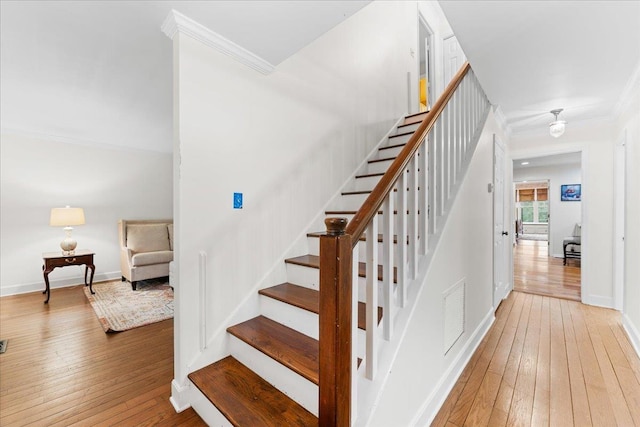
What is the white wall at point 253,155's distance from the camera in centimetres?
160

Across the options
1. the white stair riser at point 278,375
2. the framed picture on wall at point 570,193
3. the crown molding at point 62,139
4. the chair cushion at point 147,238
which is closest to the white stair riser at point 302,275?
the white stair riser at point 278,375

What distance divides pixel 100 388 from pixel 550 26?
146 inches

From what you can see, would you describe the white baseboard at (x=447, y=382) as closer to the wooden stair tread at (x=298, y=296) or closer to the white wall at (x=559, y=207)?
the wooden stair tread at (x=298, y=296)

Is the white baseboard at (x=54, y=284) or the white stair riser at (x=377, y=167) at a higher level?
the white stair riser at (x=377, y=167)

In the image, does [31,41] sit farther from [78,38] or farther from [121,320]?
[121,320]

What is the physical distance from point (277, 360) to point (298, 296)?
47 cm

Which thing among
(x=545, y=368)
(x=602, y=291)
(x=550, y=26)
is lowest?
(x=545, y=368)

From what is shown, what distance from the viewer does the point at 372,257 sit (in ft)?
3.35

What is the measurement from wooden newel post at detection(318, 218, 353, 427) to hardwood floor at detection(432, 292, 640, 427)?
1.06 meters

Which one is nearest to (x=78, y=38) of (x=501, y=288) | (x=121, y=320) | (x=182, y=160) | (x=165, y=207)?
(x=182, y=160)

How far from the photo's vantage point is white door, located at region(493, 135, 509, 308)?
3.05 meters

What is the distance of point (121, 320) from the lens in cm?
287

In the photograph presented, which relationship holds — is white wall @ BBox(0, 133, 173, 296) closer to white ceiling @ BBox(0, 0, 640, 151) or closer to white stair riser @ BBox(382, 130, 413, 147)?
white ceiling @ BBox(0, 0, 640, 151)

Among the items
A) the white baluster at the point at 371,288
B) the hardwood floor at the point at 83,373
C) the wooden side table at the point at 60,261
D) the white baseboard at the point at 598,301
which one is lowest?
the hardwood floor at the point at 83,373
